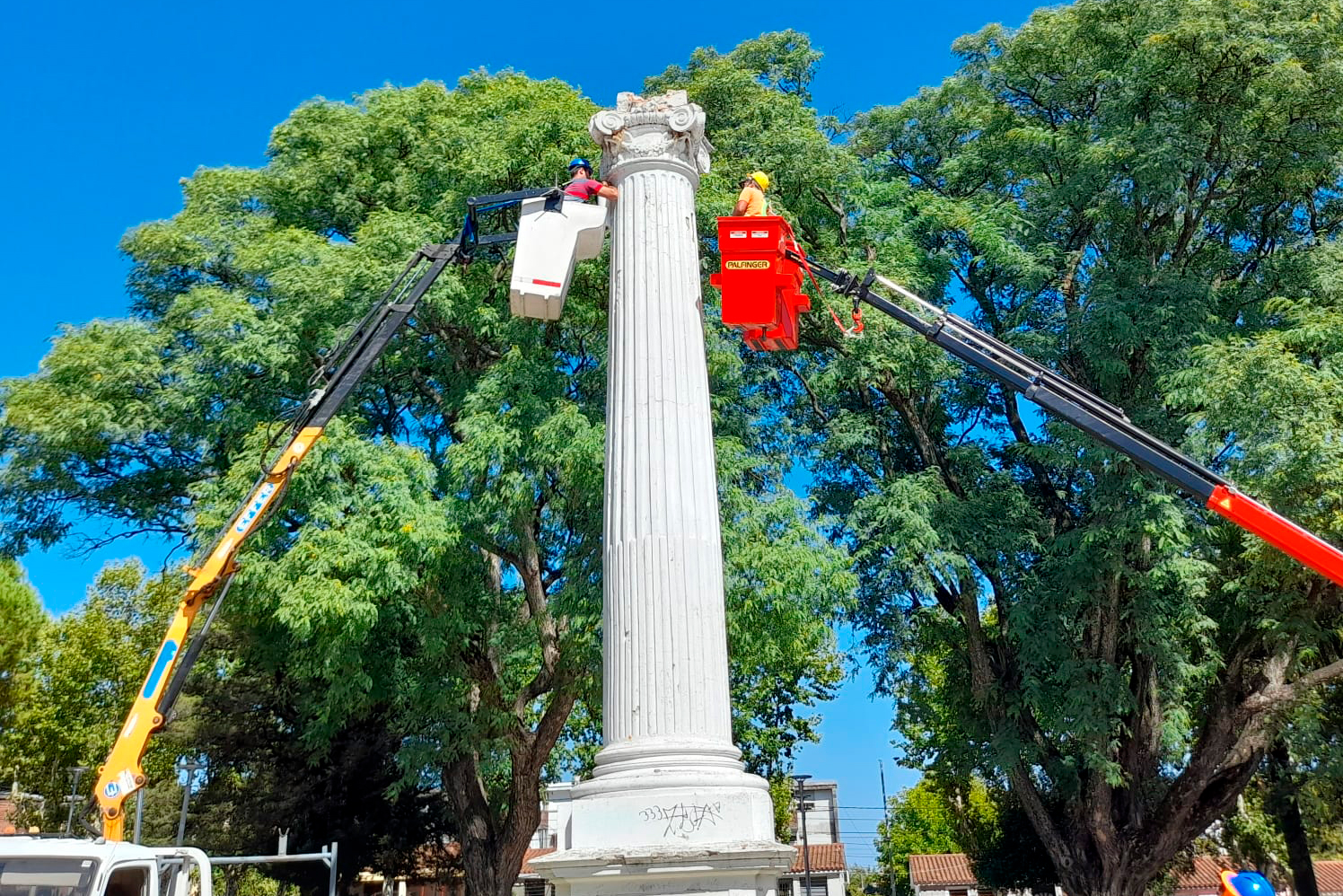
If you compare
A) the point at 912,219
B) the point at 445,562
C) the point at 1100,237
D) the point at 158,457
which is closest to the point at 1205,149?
the point at 1100,237

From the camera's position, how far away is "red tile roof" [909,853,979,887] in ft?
177

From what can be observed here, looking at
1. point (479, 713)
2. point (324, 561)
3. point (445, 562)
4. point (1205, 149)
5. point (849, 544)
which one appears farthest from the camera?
point (849, 544)

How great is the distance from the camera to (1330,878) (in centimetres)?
5181

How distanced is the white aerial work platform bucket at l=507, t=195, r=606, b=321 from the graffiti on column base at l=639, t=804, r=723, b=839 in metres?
5.57

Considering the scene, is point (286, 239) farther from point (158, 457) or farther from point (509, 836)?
point (509, 836)

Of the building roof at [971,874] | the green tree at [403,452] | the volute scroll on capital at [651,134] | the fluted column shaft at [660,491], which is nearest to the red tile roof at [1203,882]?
the building roof at [971,874]

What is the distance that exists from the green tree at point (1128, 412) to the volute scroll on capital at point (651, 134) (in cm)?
1070

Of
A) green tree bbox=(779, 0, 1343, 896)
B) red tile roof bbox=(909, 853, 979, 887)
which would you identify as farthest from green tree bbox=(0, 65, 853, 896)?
red tile roof bbox=(909, 853, 979, 887)

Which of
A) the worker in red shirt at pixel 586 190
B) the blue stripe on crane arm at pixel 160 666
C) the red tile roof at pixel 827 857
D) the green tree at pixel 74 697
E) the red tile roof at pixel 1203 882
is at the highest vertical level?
the worker in red shirt at pixel 586 190

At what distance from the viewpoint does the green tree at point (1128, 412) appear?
1928 cm

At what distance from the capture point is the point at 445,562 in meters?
18.5

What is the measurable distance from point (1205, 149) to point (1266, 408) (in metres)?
6.94

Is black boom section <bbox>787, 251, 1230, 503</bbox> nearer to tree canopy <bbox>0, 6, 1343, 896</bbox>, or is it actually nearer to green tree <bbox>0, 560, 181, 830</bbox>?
tree canopy <bbox>0, 6, 1343, 896</bbox>

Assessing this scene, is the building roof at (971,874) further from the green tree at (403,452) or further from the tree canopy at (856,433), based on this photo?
the green tree at (403,452)
